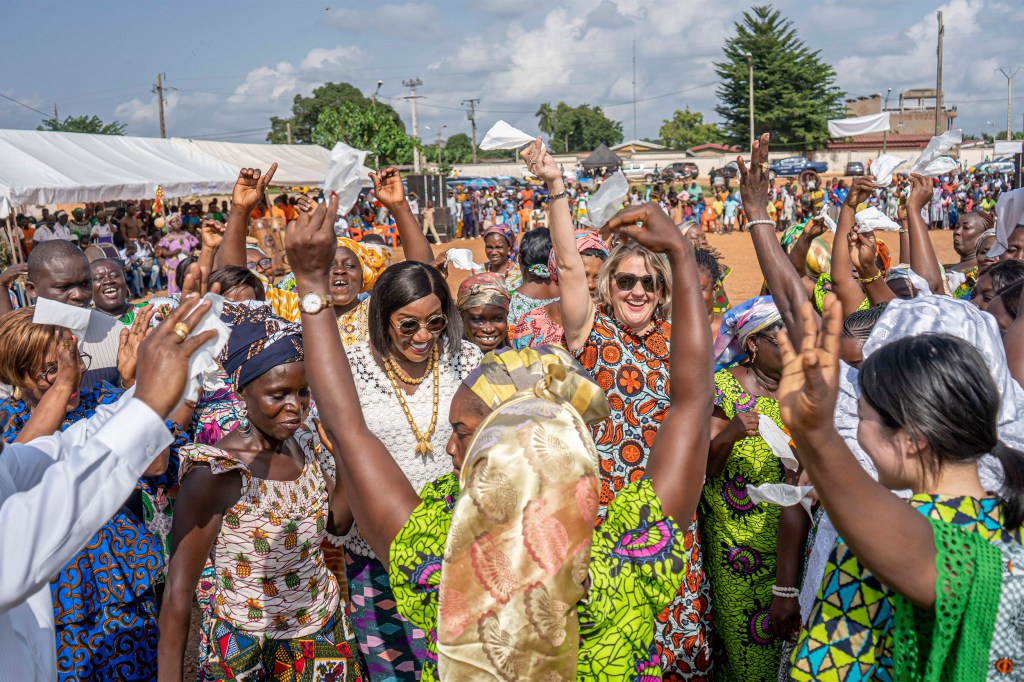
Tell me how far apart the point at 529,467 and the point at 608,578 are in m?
0.45

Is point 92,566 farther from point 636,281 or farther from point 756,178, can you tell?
point 756,178

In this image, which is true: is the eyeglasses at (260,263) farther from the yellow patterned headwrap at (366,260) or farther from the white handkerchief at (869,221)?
the white handkerchief at (869,221)

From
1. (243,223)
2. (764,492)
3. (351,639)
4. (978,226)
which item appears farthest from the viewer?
(978,226)

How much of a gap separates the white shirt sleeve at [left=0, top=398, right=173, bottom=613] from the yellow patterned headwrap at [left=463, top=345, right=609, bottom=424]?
76cm

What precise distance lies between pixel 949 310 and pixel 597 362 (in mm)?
1327

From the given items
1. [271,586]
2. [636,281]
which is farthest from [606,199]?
[271,586]

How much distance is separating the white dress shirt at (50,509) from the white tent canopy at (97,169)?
44.9 feet

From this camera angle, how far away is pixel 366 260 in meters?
5.84

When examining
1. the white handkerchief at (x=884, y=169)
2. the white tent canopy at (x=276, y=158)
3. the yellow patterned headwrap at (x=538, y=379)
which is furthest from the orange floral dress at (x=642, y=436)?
the white tent canopy at (x=276, y=158)

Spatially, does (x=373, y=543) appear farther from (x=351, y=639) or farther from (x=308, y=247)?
(x=351, y=639)

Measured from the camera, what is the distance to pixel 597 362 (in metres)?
3.49

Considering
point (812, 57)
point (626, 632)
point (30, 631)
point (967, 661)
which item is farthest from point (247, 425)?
point (812, 57)

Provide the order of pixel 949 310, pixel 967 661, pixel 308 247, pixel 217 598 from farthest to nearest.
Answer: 1. pixel 217 598
2. pixel 949 310
3. pixel 308 247
4. pixel 967 661

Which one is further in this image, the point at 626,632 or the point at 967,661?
the point at 626,632
